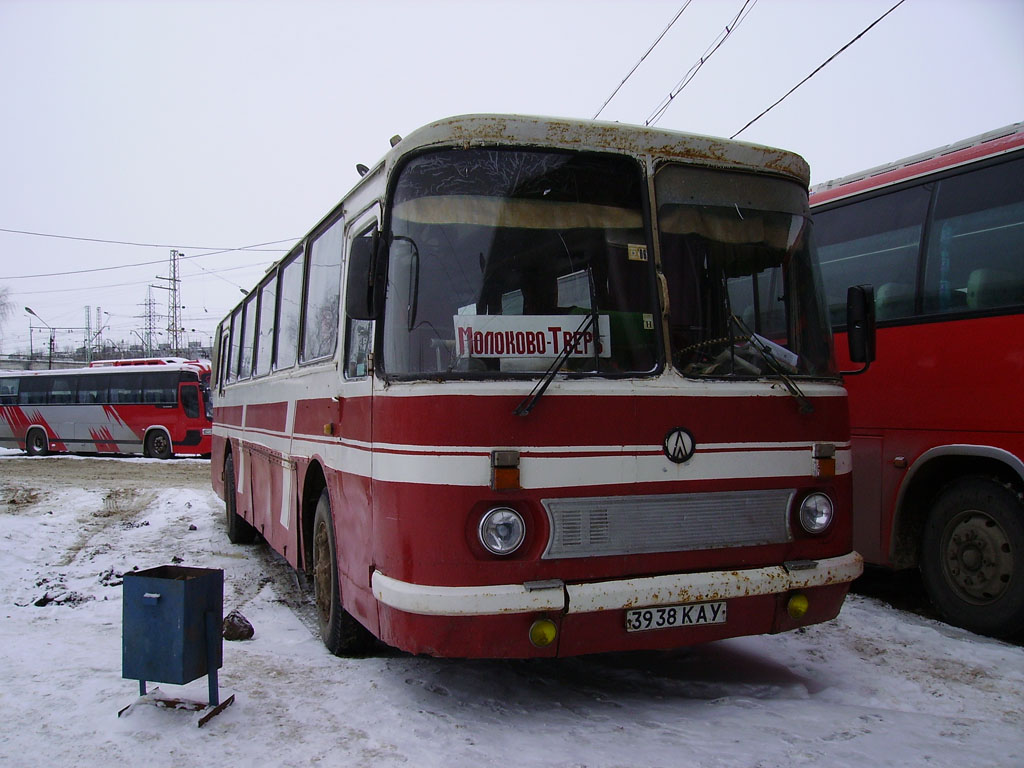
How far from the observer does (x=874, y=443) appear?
6785mm

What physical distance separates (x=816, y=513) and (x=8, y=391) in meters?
33.8

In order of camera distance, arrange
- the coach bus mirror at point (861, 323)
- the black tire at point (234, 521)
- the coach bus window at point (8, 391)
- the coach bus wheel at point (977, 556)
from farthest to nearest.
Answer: the coach bus window at point (8, 391) → the black tire at point (234, 521) → the coach bus wheel at point (977, 556) → the coach bus mirror at point (861, 323)

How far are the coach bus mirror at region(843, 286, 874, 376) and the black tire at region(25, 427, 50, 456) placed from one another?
3190 centimetres

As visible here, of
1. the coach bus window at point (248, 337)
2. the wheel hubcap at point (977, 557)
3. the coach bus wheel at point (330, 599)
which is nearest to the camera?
the coach bus wheel at point (330, 599)

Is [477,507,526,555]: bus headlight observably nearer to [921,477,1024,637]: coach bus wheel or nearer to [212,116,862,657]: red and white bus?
[212,116,862,657]: red and white bus

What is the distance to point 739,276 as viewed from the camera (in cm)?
472

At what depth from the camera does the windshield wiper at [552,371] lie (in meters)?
3.96

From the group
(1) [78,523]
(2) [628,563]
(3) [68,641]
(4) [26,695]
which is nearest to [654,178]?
(2) [628,563]

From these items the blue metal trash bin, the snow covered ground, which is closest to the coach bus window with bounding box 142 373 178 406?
the snow covered ground

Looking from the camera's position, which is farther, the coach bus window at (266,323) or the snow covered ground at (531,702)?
the coach bus window at (266,323)

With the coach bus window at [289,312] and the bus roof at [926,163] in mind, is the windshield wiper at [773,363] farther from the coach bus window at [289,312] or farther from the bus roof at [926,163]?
the coach bus window at [289,312]

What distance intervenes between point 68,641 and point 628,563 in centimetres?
398

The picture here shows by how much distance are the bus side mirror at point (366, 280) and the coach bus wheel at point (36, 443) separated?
31081mm

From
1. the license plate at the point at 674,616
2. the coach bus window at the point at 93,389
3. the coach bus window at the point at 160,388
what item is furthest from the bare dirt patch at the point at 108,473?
the license plate at the point at 674,616
